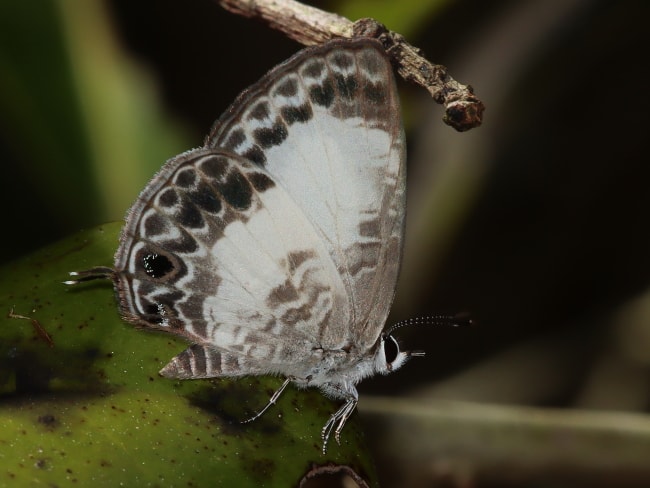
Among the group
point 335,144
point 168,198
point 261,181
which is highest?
point 335,144

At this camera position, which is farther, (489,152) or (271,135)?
(489,152)

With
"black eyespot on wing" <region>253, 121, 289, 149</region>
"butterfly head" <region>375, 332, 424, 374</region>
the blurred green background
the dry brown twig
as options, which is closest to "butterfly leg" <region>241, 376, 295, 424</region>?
"butterfly head" <region>375, 332, 424, 374</region>

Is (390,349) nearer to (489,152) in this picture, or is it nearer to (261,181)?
(261,181)

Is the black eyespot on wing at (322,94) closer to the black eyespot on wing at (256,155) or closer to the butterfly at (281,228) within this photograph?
the butterfly at (281,228)

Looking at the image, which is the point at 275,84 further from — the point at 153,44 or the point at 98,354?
the point at 153,44

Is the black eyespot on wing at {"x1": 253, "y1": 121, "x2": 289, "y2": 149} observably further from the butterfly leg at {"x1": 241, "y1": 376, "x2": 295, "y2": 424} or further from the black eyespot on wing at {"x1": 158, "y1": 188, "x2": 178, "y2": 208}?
the butterfly leg at {"x1": 241, "y1": 376, "x2": 295, "y2": 424}

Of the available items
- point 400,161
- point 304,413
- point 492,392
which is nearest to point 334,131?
point 400,161

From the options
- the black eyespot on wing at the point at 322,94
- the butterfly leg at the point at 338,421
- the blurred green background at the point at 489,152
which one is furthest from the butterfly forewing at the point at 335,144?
the blurred green background at the point at 489,152

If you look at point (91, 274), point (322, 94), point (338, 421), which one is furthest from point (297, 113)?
point (338, 421)
